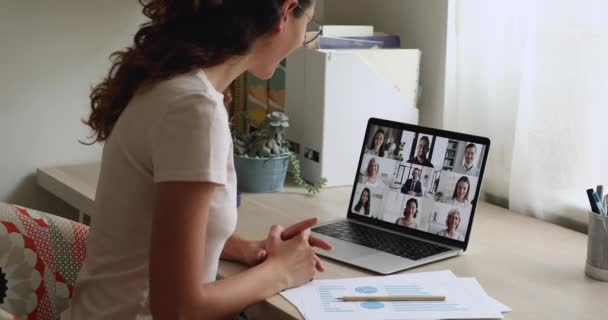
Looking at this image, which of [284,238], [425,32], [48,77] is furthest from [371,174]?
[48,77]

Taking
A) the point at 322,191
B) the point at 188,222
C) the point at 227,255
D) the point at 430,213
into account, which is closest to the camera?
the point at 188,222

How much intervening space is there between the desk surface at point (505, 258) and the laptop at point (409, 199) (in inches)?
1.9

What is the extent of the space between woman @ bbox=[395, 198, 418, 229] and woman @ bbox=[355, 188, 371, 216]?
0.28 feet

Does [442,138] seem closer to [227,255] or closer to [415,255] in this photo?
[415,255]

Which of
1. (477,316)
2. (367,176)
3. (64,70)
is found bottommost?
(477,316)

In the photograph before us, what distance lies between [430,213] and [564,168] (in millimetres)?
329

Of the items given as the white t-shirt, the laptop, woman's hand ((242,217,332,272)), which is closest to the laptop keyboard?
the laptop

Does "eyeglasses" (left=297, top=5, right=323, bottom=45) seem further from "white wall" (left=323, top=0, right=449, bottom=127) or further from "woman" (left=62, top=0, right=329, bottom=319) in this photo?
"woman" (left=62, top=0, right=329, bottom=319)

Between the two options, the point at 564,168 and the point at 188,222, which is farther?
the point at 564,168

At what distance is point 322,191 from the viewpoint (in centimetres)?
193

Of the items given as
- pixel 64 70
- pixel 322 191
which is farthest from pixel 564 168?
pixel 64 70

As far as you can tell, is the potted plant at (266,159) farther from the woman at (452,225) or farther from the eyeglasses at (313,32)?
the woman at (452,225)

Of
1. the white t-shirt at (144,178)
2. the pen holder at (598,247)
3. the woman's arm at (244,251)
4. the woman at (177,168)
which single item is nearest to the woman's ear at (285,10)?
the woman at (177,168)

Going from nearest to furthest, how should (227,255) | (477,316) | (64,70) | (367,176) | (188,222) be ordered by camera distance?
(188,222) → (477,316) → (227,255) → (367,176) → (64,70)
